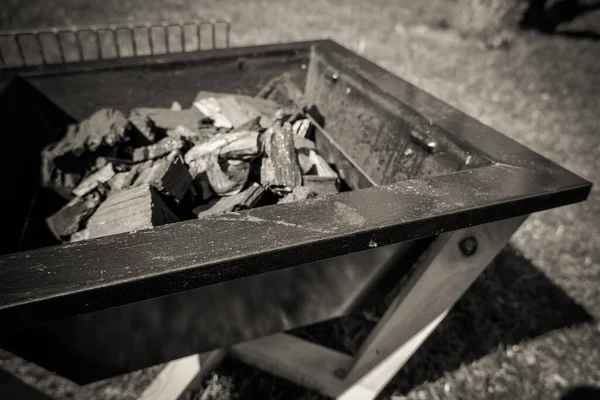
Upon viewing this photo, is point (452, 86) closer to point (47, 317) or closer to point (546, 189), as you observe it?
point (546, 189)

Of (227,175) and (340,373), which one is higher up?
(227,175)

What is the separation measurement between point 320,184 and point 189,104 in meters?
0.86

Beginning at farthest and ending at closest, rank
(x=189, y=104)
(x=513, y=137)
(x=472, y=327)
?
(x=513, y=137)
(x=472, y=327)
(x=189, y=104)

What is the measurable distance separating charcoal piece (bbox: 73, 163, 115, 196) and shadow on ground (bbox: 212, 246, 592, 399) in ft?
3.47

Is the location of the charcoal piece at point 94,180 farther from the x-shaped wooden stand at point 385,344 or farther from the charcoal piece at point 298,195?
the x-shaped wooden stand at point 385,344

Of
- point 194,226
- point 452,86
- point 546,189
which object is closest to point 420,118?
point 546,189

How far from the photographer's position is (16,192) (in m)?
1.32

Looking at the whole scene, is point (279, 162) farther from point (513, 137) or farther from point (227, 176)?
point (513, 137)

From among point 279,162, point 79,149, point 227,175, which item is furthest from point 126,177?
point 279,162

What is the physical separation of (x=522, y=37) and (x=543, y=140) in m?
4.01

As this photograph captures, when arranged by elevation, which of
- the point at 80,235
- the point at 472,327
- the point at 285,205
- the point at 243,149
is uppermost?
the point at 285,205

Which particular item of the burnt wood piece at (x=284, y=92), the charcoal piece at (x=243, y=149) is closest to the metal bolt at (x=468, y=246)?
the charcoal piece at (x=243, y=149)

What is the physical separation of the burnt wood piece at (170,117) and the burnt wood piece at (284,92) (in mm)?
384

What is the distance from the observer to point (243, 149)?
131 centimetres
